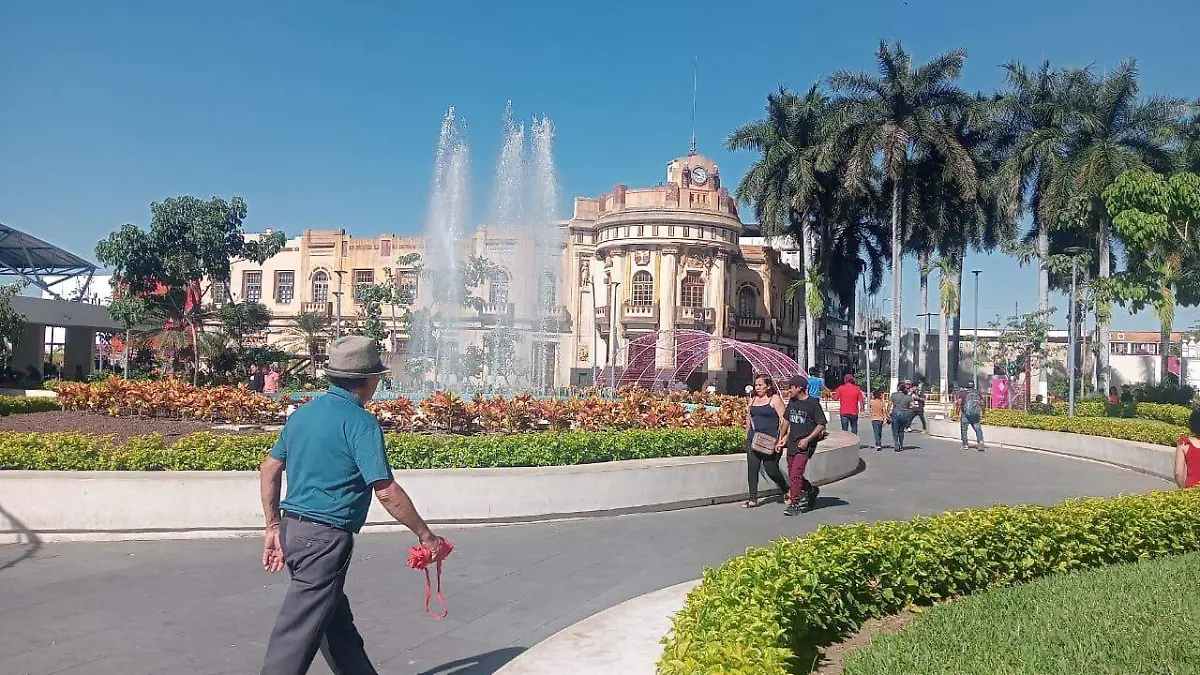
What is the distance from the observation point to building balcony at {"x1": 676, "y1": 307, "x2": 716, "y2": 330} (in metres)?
46.4

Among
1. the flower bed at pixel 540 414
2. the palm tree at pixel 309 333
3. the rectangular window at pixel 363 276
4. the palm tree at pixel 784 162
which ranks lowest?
the flower bed at pixel 540 414

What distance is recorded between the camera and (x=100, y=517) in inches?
330

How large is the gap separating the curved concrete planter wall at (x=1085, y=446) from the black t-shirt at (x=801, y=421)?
6.01 meters

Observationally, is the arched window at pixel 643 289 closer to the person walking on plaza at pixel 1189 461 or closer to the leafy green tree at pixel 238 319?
the leafy green tree at pixel 238 319

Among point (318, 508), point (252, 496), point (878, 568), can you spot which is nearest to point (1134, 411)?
point (878, 568)

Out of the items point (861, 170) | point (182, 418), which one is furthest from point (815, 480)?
point (861, 170)

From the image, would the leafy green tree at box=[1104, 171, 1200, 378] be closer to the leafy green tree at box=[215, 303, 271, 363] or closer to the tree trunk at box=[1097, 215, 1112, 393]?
the tree trunk at box=[1097, 215, 1112, 393]

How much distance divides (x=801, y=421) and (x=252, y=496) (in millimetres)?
5991

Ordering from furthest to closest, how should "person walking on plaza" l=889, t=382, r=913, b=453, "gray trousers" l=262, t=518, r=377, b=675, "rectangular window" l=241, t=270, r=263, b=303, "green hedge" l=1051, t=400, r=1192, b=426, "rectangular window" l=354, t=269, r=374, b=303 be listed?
1. "rectangular window" l=241, t=270, r=263, b=303
2. "rectangular window" l=354, t=269, r=374, b=303
3. "green hedge" l=1051, t=400, r=1192, b=426
4. "person walking on plaza" l=889, t=382, r=913, b=453
5. "gray trousers" l=262, t=518, r=377, b=675

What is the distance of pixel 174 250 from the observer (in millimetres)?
38281

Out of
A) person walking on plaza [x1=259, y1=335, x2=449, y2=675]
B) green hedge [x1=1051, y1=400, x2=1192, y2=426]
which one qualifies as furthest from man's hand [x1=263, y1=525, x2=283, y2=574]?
green hedge [x1=1051, y1=400, x2=1192, y2=426]

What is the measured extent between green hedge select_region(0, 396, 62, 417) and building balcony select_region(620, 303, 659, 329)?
30251 mm

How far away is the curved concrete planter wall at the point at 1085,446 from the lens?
1589 cm

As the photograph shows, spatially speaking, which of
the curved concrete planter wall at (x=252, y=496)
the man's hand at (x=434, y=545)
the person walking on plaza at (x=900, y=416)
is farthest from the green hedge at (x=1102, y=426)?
the man's hand at (x=434, y=545)
